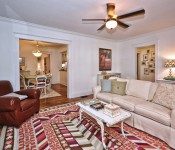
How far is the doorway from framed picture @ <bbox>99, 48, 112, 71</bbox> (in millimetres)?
2203

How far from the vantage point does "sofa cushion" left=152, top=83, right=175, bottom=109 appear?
6.91ft

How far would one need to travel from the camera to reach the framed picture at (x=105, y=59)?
18.1ft

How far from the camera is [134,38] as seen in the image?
5301 mm

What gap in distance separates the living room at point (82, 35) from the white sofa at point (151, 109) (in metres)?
1.89

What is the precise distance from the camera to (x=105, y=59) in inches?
224

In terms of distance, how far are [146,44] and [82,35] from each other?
9.07 ft

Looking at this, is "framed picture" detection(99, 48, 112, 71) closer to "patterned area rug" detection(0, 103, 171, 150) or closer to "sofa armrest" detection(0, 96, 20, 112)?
"patterned area rug" detection(0, 103, 171, 150)

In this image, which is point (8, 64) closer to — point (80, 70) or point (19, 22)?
point (19, 22)

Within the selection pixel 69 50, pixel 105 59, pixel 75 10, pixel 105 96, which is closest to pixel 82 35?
pixel 69 50

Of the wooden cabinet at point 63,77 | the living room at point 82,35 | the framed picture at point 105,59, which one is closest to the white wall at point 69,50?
the living room at point 82,35

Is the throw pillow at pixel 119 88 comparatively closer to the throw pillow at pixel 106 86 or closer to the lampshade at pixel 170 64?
the throw pillow at pixel 106 86

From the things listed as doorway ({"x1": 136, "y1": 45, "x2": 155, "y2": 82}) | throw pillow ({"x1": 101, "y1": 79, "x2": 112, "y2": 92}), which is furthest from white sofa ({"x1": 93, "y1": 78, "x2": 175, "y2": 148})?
doorway ({"x1": 136, "y1": 45, "x2": 155, "y2": 82})

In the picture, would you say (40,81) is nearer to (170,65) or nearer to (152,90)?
(152,90)

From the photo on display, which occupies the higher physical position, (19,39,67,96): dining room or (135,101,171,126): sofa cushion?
(19,39,67,96): dining room
